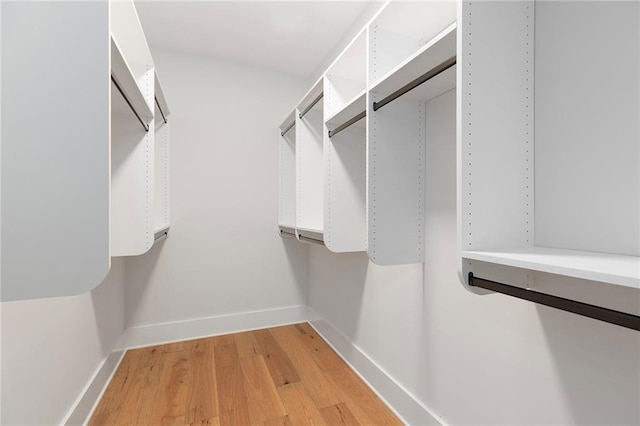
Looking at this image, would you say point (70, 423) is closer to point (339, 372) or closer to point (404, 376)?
point (339, 372)

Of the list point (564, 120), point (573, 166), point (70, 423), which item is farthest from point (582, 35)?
point (70, 423)

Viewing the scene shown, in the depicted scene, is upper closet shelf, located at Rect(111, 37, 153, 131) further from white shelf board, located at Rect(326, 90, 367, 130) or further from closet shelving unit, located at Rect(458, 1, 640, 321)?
closet shelving unit, located at Rect(458, 1, 640, 321)

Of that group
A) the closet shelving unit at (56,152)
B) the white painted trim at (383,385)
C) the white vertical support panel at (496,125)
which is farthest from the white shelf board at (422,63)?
the white painted trim at (383,385)

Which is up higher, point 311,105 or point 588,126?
point 311,105

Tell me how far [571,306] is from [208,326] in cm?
260

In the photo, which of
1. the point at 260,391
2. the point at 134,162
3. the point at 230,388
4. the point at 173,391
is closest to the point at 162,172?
the point at 134,162

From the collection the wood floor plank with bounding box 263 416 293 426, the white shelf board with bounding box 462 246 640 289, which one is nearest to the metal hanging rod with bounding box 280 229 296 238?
the wood floor plank with bounding box 263 416 293 426

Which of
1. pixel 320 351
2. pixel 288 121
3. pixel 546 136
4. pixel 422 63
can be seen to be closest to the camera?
pixel 546 136

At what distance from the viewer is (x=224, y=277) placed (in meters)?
2.70

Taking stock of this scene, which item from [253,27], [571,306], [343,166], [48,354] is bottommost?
[48,354]

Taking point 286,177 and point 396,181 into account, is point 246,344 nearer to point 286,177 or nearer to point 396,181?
point 286,177

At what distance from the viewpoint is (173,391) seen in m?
1.80

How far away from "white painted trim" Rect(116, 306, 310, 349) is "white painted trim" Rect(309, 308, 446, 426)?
0.56 m

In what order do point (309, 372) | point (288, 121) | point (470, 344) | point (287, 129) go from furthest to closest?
point (287, 129) < point (288, 121) < point (309, 372) < point (470, 344)
